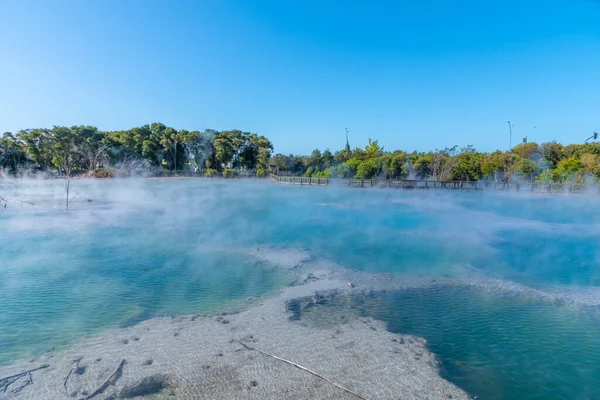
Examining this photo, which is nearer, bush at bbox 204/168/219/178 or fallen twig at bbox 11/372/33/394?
fallen twig at bbox 11/372/33/394

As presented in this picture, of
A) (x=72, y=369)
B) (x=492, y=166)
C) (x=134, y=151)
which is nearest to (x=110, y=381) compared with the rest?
(x=72, y=369)

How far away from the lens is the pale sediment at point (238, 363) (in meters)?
4.08

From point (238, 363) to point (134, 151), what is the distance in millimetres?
41959

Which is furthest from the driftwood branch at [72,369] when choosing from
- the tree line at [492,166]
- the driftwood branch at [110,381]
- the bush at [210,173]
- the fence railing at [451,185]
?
the bush at [210,173]

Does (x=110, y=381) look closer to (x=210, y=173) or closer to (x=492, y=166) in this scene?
(x=492, y=166)

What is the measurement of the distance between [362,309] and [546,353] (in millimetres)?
2646

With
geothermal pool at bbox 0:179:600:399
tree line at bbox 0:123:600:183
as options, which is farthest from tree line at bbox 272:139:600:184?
geothermal pool at bbox 0:179:600:399

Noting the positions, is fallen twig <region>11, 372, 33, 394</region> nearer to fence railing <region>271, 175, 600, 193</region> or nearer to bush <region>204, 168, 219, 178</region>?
fence railing <region>271, 175, 600, 193</region>

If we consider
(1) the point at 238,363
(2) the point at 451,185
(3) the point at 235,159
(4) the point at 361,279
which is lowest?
(1) the point at 238,363

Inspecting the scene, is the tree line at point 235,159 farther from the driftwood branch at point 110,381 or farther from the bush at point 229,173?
the driftwood branch at point 110,381

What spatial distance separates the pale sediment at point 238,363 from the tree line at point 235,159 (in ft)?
113

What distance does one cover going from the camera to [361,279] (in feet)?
26.5

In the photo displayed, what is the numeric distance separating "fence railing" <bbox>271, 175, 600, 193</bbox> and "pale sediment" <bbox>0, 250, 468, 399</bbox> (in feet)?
102

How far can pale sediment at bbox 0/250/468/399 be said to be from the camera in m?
4.08
